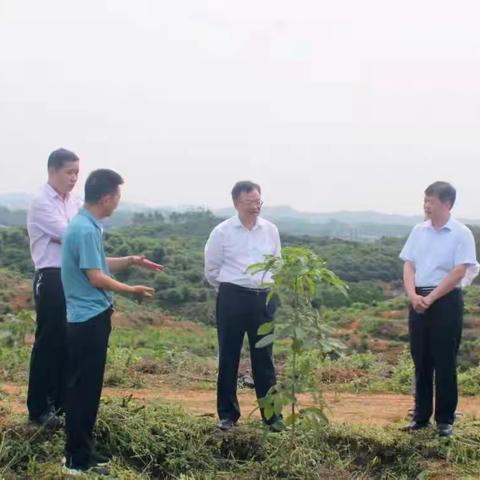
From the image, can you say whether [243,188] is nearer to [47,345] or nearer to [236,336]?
[236,336]

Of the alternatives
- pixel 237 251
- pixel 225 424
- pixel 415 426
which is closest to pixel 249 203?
pixel 237 251

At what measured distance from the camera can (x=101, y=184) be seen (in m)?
3.71

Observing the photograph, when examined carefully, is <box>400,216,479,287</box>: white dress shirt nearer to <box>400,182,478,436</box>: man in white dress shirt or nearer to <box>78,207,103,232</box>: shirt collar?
<box>400,182,478,436</box>: man in white dress shirt

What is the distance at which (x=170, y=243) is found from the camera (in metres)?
36.0

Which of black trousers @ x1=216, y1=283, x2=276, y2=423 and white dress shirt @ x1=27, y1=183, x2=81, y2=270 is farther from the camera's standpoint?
black trousers @ x1=216, y1=283, x2=276, y2=423

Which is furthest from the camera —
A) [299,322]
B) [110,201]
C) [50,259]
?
[50,259]

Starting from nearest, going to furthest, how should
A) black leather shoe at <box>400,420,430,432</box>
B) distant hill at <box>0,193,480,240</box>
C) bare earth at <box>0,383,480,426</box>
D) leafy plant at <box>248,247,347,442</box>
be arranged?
leafy plant at <box>248,247,347,442</box> < black leather shoe at <box>400,420,430,432</box> < bare earth at <box>0,383,480,426</box> < distant hill at <box>0,193,480,240</box>

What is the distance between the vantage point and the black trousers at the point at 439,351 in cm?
465

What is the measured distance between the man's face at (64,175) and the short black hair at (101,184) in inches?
17.8

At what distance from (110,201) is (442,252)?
2158mm

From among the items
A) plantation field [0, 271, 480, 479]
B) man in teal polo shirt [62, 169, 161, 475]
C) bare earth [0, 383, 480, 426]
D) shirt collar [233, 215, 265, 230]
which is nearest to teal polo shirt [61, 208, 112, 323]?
man in teal polo shirt [62, 169, 161, 475]

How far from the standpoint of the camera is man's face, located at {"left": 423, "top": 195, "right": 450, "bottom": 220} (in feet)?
15.3

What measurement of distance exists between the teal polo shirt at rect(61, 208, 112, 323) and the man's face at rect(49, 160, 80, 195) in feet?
1.53

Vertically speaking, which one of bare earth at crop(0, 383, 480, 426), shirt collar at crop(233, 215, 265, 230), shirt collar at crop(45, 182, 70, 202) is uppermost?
shirt collar at crop(45, 182, 70, 202)
